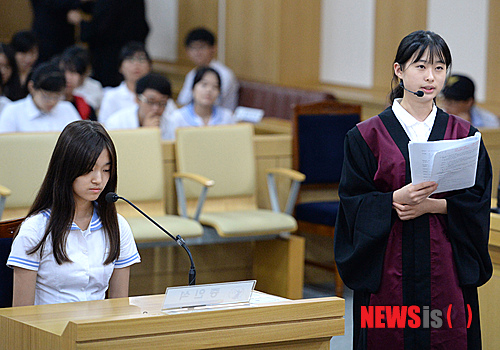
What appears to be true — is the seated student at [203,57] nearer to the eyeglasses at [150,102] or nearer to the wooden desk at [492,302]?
the eyeglasses at [150,102]

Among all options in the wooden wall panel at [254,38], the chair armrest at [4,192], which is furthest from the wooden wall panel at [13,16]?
the chair armrest at [4,192]

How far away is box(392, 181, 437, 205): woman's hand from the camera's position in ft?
8.30

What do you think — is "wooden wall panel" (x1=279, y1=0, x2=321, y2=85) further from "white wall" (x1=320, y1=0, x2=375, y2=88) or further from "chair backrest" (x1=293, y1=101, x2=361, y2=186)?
"chair backrest" (x1=293, y1=101, x2=361, y2=186)

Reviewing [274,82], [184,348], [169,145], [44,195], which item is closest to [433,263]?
[184,348]

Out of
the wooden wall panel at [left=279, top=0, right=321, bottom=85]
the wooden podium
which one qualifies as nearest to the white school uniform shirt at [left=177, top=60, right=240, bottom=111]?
the wooden wall panel at [left=279, top=0, right=321, bottom=85]

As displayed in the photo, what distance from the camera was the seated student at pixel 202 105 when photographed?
219 inches

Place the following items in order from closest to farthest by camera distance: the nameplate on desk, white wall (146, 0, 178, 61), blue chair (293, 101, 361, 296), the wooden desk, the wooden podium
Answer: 1. the wooden podium
2. the nameplate on desk
3. the wooden desk
4. blue chair (293, 101, 361, 296)
5. white wall (146, 0, 178, 61)

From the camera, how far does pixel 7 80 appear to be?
6000 millimetres

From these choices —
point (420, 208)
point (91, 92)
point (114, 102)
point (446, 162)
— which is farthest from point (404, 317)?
point (91, 92)

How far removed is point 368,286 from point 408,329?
0.18 metres

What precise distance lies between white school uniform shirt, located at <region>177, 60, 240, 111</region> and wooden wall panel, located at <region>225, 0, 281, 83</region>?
0.90 ft

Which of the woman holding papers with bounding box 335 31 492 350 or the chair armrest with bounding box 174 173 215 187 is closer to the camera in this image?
the woman holding papers with bounding box 335 31 492 350

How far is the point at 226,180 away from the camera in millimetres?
4996

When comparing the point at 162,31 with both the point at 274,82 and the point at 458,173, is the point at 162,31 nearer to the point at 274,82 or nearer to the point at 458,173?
the point at 274,82
